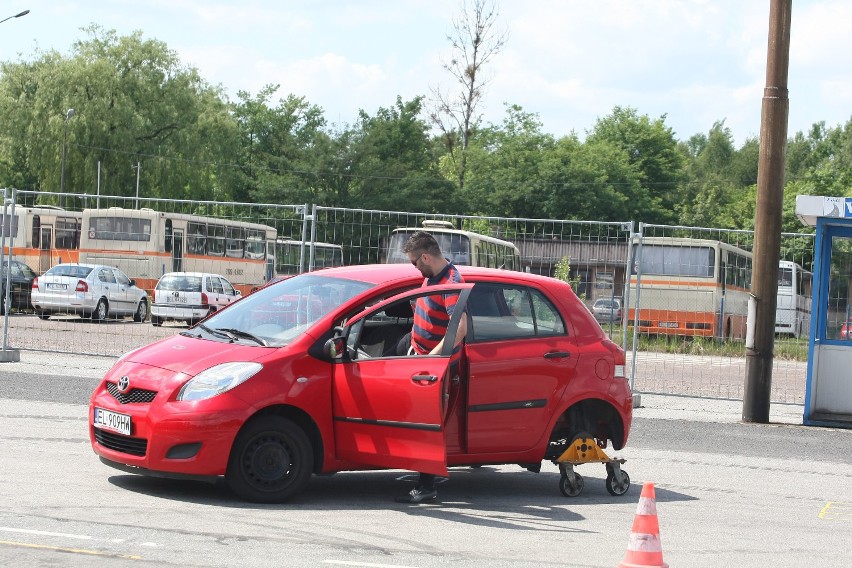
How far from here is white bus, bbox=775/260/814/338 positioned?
1641 cm

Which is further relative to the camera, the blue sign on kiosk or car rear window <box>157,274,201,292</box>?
car rear window <box>157,274,201,292</box>

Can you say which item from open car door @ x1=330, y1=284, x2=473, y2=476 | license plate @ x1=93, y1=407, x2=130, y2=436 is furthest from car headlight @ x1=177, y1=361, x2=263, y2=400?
open car door @ x1=330, y1=284, x2=473, y2=476

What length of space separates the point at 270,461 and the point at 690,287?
11.3 metres

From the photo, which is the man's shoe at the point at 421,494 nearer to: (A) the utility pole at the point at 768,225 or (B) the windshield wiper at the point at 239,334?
(B) the windshield wiper at the point at 239,334

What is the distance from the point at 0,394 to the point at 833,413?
10393 mm

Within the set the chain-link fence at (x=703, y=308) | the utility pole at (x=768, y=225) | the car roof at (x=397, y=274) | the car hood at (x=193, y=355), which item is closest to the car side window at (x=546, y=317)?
the car roof at (x=397, y=274)

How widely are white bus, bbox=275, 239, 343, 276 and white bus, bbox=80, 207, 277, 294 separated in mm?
270

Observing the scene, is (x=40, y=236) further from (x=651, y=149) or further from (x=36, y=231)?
(x=651, y=149)

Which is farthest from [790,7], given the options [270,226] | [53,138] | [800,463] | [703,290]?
[53,138]

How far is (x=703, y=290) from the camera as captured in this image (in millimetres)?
18359

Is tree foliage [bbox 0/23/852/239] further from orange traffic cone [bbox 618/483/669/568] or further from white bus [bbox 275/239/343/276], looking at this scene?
orange traffic cone [bbox 618/483/669/568]

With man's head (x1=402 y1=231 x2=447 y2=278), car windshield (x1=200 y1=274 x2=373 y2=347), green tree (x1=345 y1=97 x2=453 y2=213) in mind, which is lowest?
car windshield (x1=200 y1=274 x2=373 y2=347)

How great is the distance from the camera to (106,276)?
→ 895 inches

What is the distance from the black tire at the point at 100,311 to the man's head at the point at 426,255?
13.0 metres
